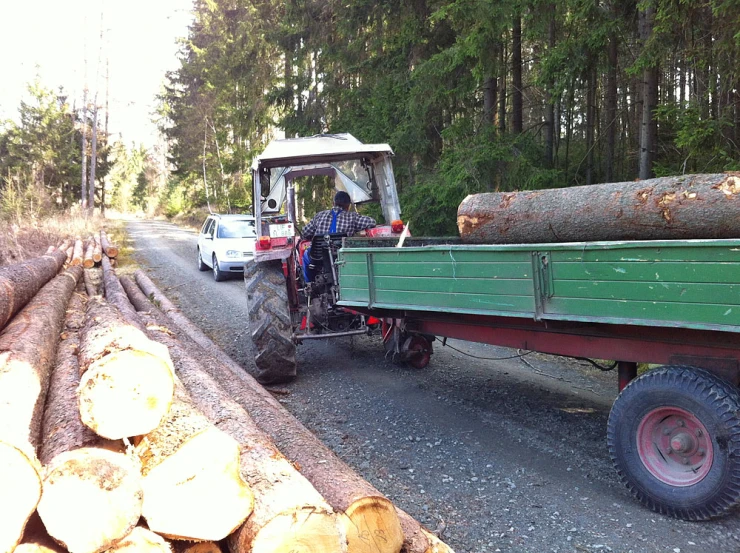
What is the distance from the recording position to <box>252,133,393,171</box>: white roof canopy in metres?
6.81

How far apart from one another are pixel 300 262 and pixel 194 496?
470 centimetres

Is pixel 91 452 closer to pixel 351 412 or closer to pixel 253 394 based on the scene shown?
pixel 253 394

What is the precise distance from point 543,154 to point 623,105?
12.9ft

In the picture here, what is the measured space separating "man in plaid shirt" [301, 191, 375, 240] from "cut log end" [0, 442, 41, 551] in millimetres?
4579

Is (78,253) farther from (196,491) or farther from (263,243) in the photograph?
(196,491)

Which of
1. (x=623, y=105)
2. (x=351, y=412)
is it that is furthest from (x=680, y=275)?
(x=623, y=105)

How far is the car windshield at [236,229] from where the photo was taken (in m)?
14.5

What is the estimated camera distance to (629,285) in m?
3.35

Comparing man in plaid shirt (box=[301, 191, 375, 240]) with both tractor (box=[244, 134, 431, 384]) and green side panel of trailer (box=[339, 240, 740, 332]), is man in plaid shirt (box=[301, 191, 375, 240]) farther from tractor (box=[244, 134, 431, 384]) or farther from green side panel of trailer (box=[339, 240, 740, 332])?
green side panel of trailer (box=[339, 240, 740, 332])

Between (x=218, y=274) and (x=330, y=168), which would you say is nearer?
(x=330, y=168)

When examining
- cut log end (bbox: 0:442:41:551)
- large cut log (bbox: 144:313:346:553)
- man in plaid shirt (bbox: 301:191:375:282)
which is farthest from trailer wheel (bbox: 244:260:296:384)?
cut log end (bbox: 0:442:41:551)

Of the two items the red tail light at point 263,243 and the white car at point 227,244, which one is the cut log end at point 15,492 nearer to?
the red tail light at point 263,243

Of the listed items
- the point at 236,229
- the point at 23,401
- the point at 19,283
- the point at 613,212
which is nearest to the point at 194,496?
the point at 23,401

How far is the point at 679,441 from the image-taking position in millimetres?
3441
